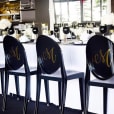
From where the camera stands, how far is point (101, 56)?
2305 mm

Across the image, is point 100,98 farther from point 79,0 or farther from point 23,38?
point 79,0

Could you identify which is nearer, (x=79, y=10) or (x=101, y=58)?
(x=101, y=58)

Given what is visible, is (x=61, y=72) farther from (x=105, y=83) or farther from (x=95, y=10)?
(x=95, y=10)

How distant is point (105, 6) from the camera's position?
10406mm

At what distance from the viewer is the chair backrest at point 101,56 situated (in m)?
2.24

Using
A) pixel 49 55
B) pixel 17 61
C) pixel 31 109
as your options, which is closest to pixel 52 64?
pixel 49 55

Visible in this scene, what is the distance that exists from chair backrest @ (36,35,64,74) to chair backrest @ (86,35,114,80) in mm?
323

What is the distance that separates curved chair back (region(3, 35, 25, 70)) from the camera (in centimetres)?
297

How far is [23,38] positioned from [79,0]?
7.84 metres

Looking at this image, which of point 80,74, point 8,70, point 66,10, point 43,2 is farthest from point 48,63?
point 66,10

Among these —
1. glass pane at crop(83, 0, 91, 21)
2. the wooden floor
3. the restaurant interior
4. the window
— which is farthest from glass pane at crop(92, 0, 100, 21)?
the wooden floor

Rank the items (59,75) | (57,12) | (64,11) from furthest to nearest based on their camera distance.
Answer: (64,11)
(57,12)
(59,75)

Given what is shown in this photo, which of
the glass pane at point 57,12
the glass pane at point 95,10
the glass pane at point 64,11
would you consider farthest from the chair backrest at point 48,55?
the glass pane at point 64,11

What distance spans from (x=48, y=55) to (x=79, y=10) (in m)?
8.69
